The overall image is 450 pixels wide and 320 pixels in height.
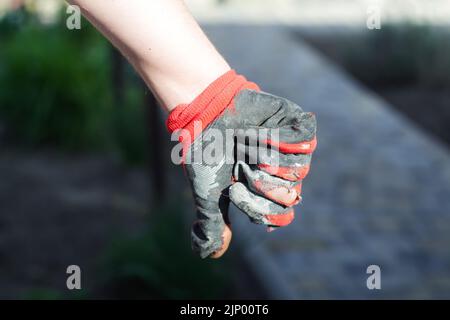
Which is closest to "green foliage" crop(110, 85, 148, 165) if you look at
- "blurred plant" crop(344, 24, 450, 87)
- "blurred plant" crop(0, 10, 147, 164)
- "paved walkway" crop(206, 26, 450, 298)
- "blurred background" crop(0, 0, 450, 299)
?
"blurred background" crop(0, 0, 450, 299)

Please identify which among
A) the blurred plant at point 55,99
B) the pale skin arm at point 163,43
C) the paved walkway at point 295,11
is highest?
the paved walkway at point 295,11

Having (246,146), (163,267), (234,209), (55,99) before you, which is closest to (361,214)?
(234,209)

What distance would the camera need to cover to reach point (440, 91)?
23.3ft

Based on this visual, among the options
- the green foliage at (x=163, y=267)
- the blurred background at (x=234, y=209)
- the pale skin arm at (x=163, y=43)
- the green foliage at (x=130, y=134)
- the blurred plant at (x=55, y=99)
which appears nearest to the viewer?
the pale skin arm at (x=163, y=43)

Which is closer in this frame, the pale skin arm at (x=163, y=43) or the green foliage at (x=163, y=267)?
the pale skin arm at (x=163, y=43)

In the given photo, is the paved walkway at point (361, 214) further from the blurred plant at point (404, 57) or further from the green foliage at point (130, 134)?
the green foliage at point (130, 134)

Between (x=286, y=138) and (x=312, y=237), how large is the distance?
266 cm

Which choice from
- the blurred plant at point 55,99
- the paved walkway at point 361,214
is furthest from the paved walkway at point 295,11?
the blurred plant at point 55,99

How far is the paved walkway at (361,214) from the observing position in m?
3.95

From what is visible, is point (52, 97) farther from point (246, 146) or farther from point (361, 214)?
point (246, 146)

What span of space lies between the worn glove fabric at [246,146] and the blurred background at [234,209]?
1700 millimetres

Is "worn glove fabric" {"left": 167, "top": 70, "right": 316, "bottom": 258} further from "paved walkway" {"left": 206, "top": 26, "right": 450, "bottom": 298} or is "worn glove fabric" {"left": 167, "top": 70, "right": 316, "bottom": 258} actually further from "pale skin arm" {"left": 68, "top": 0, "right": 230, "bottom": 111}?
"paved walkway" {"left": 206, "top": 26, "right": 450, "bottom": 298}

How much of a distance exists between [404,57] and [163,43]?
6034mm

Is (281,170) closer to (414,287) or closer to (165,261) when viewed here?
(165,261)
